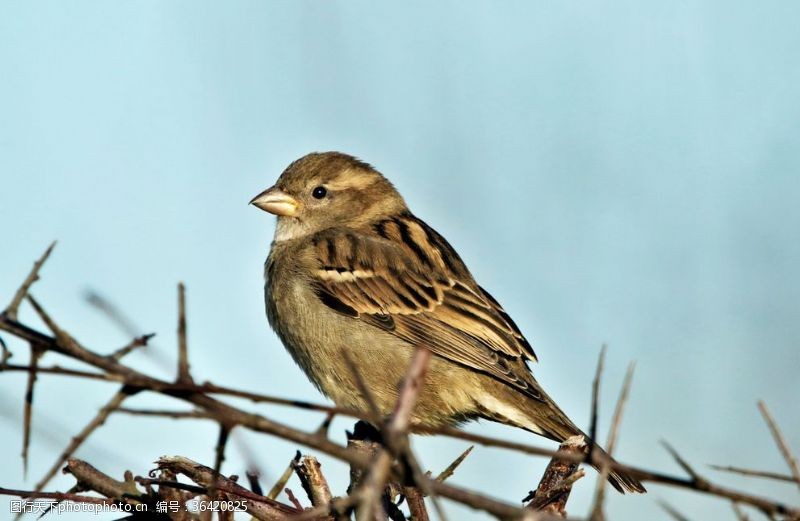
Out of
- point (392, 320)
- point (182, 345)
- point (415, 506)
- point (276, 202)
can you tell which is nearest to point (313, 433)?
point (182, 345)

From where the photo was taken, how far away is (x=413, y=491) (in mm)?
2756

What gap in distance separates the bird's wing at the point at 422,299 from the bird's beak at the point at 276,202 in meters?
0.35

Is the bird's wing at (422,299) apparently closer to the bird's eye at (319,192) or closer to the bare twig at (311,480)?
the bird's eye at (319,192)

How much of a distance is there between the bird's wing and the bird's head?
0.31m

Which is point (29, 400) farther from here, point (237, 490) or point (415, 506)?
point (415, 506)

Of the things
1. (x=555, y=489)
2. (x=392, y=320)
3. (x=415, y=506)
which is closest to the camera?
(x=555, y=489)

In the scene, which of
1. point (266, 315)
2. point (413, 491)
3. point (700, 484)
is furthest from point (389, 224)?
point (700, 484)

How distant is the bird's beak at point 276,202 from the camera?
5.86 metres

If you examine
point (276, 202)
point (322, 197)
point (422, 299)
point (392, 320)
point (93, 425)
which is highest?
point (322, 197)

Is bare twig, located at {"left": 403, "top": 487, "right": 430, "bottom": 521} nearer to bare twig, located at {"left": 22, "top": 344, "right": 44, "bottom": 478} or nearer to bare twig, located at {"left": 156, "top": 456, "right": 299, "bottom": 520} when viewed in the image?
bare twig, located at {"left": 156, "top": 456, "right": 299, "bottom": 520}

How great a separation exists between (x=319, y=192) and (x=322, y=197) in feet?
0.12

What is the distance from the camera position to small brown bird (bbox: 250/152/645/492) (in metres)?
4.89

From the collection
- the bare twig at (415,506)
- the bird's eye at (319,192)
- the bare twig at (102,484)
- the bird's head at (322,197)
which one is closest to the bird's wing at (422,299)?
the bird's head at (322,197)

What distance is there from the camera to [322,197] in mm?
6031
